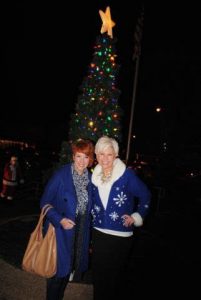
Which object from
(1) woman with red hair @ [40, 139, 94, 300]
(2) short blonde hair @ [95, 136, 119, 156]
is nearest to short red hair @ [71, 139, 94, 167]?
(1) woman with red hair @ [40, 139, 94, 300]

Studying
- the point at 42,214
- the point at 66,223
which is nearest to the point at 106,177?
the point at 66,223

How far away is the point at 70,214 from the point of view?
10.2 ft

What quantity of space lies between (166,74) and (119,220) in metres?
25.0

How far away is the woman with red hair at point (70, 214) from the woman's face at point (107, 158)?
9.0 inches

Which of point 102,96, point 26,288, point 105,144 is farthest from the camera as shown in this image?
point 102,96

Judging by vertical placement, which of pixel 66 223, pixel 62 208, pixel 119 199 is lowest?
pixel 66 223

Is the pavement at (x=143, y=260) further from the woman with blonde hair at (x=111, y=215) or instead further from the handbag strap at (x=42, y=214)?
the handbag strap at (x=42, y=214)

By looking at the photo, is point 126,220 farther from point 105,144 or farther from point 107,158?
point 105,144

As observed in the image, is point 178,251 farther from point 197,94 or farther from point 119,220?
point 197,94

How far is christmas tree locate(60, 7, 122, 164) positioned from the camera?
25.7 feet

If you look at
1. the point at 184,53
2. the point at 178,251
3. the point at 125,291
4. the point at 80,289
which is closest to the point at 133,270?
the point at 125,291

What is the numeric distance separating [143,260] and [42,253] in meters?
3.30

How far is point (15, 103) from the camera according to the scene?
107 feet

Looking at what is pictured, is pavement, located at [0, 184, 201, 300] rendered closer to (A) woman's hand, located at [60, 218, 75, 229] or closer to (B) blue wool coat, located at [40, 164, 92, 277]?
(B) blue wool coat, located at [40, 164, 92, 277]
